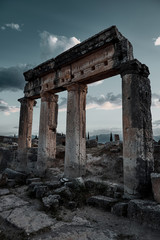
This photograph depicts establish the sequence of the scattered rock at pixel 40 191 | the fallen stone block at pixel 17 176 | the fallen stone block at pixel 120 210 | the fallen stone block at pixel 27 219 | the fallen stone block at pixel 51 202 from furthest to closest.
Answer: the fallen stone block at pixel 17 176 → the scattered rock at pixel 40 191 → the fallen stone block at pixel 51 202 → the fallen stone block at pixel 120 210 → the fallen stone block at pixel 27 219

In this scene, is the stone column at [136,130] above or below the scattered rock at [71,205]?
above

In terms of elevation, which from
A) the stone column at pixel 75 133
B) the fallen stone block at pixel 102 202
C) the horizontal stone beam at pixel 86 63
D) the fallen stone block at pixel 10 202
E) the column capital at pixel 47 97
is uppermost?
the horizontal stone beam at pixel 86 63

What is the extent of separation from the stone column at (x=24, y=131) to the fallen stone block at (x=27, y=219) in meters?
4.71

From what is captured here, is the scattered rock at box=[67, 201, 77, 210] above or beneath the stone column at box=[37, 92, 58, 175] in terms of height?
beneath

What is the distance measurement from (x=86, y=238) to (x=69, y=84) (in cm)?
540

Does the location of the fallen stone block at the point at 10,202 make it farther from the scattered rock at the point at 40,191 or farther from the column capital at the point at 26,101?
the column capital at the point at 26,101

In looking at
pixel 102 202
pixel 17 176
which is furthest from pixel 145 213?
pixel 17 176

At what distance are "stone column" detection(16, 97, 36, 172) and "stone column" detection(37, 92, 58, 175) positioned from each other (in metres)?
1.30

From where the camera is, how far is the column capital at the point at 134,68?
16.0 feet

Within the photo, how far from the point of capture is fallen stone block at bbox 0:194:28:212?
13.4ft

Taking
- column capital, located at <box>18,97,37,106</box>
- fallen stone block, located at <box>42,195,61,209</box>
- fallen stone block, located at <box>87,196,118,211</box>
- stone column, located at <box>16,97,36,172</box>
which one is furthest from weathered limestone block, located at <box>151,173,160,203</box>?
column capital, located at <box>18,97,37,106</box>

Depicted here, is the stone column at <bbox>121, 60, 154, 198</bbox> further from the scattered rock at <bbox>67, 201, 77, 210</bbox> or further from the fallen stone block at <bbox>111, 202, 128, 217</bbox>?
the scattered rock at <bbox>67, 201, 77, 210</bbox>

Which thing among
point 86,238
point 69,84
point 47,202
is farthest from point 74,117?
point 86,238

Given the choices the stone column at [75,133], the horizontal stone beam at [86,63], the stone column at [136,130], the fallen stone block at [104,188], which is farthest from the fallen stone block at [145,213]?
the horizontal stone beam at [86,63]
